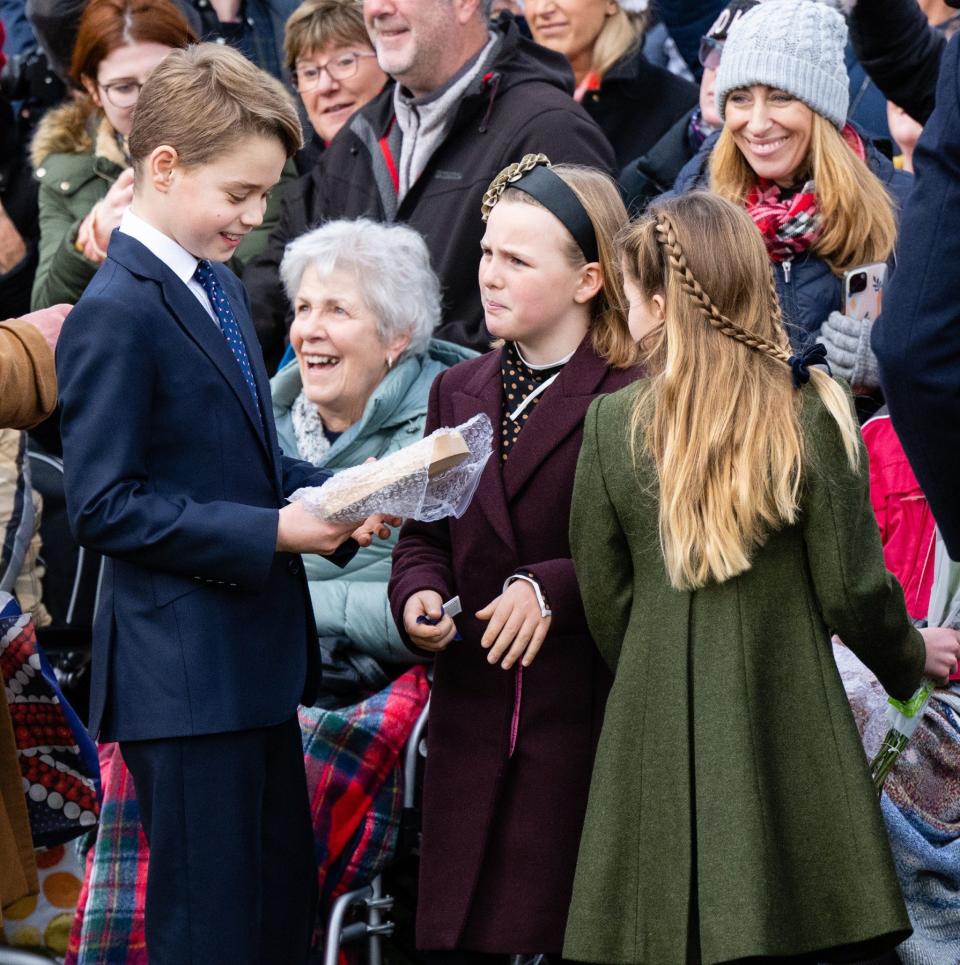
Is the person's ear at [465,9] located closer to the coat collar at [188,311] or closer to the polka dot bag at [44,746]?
the coat collar at [188,311]

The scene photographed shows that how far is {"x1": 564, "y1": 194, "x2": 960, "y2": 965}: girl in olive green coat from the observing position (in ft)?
10.0

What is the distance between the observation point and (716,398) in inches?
124

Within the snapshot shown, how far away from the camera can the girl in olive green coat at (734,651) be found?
10.0 ft

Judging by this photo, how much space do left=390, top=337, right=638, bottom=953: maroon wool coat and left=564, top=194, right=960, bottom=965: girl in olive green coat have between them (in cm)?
29

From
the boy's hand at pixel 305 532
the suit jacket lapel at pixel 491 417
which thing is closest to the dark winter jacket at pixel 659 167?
the suit jacket lapel at pixel 491 417

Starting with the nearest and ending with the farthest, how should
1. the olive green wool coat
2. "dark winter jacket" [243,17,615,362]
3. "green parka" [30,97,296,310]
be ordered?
1. the olive green wool coat
2. "dark winter jacket" [243,17,615,362]
3. "green parka" [30,97,296,310]

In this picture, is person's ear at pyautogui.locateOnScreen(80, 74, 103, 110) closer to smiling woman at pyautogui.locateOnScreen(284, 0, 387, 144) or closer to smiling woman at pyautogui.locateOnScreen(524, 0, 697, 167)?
smiling woman at pyautogui.locateOnScreen(284, 0, 387, 144)

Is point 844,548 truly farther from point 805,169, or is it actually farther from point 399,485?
point 805,169

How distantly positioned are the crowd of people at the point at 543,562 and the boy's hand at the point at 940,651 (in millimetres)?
23

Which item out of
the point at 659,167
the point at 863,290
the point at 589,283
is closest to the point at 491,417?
the point at 589,283

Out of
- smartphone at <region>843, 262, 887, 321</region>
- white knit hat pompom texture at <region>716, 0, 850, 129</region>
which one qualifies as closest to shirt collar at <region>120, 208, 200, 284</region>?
smartphone at <region>843, 262, 887, 321</region>

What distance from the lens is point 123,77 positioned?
5.56 m

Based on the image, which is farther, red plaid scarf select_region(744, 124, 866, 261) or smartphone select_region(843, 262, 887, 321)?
red plaid scarf select_region(744, 124, 866, 261)

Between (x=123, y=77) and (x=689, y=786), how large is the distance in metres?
3.54
